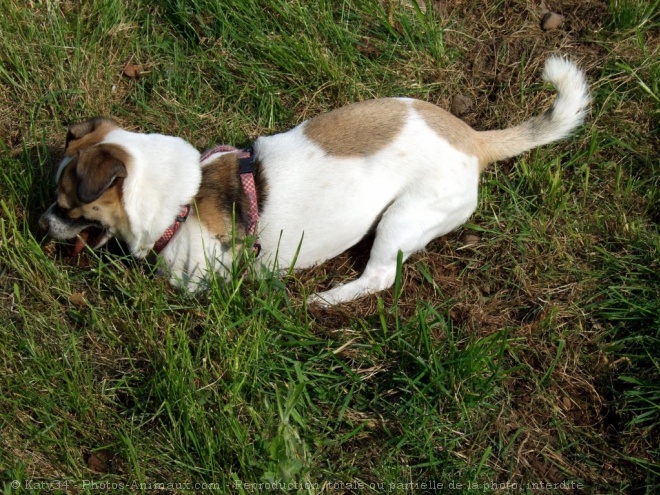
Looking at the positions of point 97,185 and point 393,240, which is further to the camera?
point 393,240

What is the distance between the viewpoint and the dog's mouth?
342 centimetres

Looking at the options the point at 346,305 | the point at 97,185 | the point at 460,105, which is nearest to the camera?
the point at 97,185

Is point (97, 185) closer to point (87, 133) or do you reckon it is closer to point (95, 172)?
point (95, 172)

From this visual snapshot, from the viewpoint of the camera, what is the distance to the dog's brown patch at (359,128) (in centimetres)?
332

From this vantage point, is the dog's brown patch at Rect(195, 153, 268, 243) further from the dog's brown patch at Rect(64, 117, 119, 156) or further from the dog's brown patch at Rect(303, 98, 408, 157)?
the dog's brown patch at Rect(64, 117, 119, 156)

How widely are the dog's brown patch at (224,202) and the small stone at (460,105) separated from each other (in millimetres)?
1566

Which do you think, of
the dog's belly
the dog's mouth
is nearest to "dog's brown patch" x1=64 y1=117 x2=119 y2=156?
the dog's mouth

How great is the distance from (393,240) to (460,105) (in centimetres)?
130

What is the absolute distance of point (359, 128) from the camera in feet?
11.0

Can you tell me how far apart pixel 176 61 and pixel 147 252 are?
1501 millimetres

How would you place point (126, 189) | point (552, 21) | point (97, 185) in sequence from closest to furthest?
1. point (97, 185)
2. point (126, 189)
3. point (552, 21)

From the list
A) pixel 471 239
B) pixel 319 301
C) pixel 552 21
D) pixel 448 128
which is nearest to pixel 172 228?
pixel 319 301

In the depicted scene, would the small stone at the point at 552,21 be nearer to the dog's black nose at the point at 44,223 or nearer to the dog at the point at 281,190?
the dog at the point at 281,190

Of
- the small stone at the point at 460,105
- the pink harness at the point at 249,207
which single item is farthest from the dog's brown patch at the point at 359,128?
the small stone at the point at 460,105
